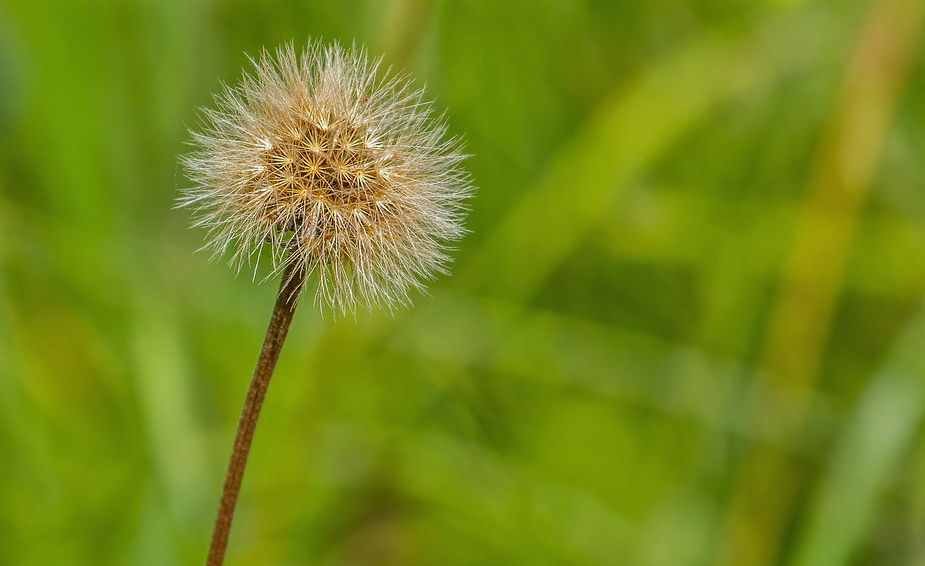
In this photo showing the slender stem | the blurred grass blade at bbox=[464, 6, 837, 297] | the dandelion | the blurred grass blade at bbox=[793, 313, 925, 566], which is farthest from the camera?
the blurred grass blade at bbox=[464, 6, 837, 297]

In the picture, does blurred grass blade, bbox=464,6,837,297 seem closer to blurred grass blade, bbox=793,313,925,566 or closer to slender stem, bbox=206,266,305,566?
blurred grass blade, bbox=793,313,925,566

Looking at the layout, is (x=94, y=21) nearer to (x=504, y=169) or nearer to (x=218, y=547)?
(x=504, y=169)

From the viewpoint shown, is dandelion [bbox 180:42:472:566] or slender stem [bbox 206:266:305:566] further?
dandelion [bbox 180:42:472:566]

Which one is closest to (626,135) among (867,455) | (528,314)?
(528,314)

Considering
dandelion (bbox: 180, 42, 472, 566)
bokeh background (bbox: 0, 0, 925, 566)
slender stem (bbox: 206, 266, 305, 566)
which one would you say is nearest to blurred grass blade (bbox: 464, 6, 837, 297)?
bokeh background (bbox: 0, 0, 925, 566)

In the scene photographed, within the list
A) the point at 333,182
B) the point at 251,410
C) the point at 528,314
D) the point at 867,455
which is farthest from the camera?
the point at 528,314

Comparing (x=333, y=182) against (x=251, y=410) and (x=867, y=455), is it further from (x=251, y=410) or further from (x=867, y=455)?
(x=867, y=455)
